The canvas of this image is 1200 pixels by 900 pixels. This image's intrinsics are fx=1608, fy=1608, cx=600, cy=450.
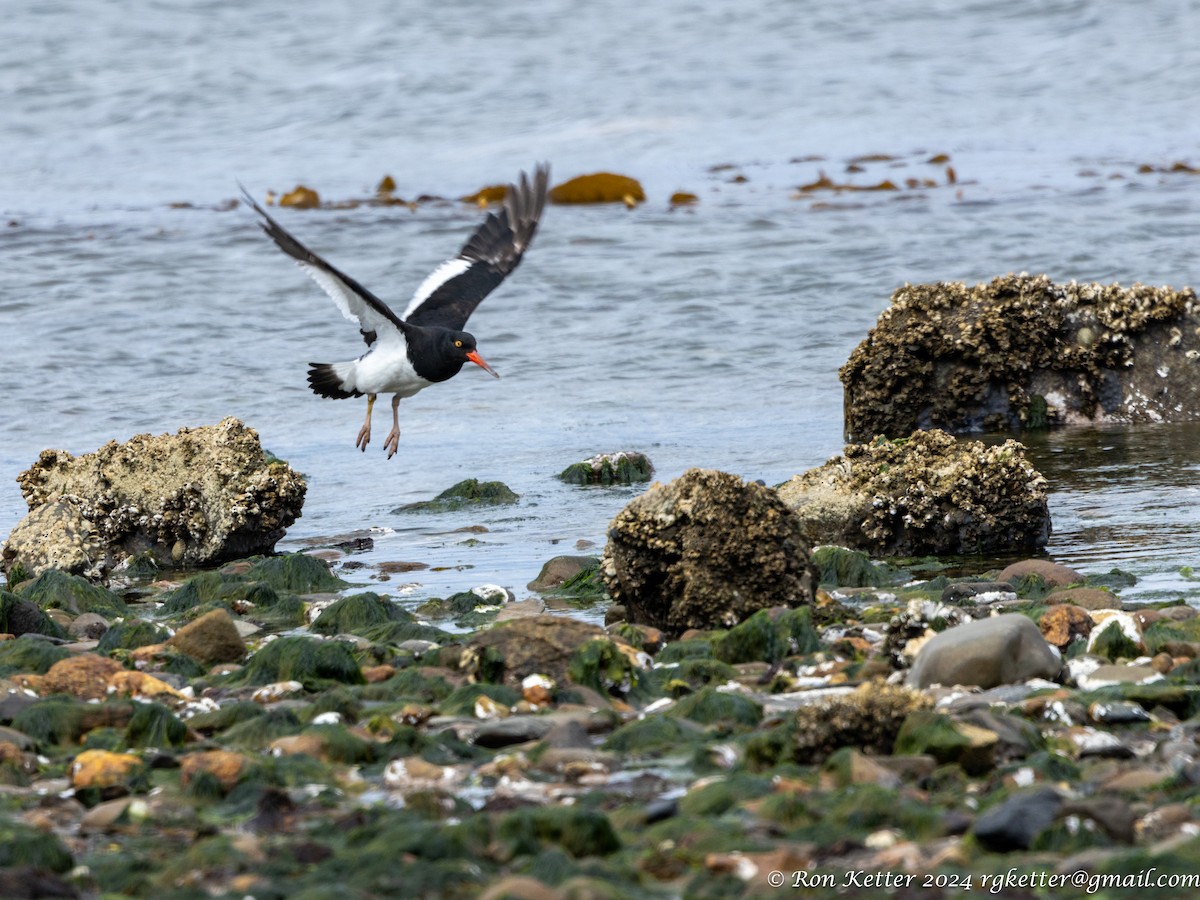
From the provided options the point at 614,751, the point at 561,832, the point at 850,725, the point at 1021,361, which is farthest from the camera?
the point at 1021,361

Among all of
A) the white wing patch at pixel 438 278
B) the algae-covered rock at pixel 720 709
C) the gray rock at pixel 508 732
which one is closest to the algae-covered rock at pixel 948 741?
the algae-covered rock at pixel 720 709

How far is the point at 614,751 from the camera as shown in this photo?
4719 mm

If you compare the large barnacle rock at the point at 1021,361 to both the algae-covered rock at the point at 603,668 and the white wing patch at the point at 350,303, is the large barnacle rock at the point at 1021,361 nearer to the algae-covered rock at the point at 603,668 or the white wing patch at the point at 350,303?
the white wing patch at the point at 350,303

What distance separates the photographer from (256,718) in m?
5.02

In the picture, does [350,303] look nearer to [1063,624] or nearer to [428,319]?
[428,319]

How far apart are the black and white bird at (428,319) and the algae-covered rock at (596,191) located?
32.3 feet

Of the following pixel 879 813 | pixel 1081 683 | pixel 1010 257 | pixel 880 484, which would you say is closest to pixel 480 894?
pixel 879 813

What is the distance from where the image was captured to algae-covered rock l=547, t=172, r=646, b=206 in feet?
70.6

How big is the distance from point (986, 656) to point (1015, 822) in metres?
1.38

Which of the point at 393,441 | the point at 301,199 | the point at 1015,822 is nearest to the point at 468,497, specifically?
the point at 393,441

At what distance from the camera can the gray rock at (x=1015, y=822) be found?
370 centimetres

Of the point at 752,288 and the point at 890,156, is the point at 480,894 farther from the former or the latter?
the point at 890,156

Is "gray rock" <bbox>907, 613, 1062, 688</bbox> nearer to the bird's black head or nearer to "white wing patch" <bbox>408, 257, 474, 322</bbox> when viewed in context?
the bird's black head

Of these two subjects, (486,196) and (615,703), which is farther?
(486,196)
